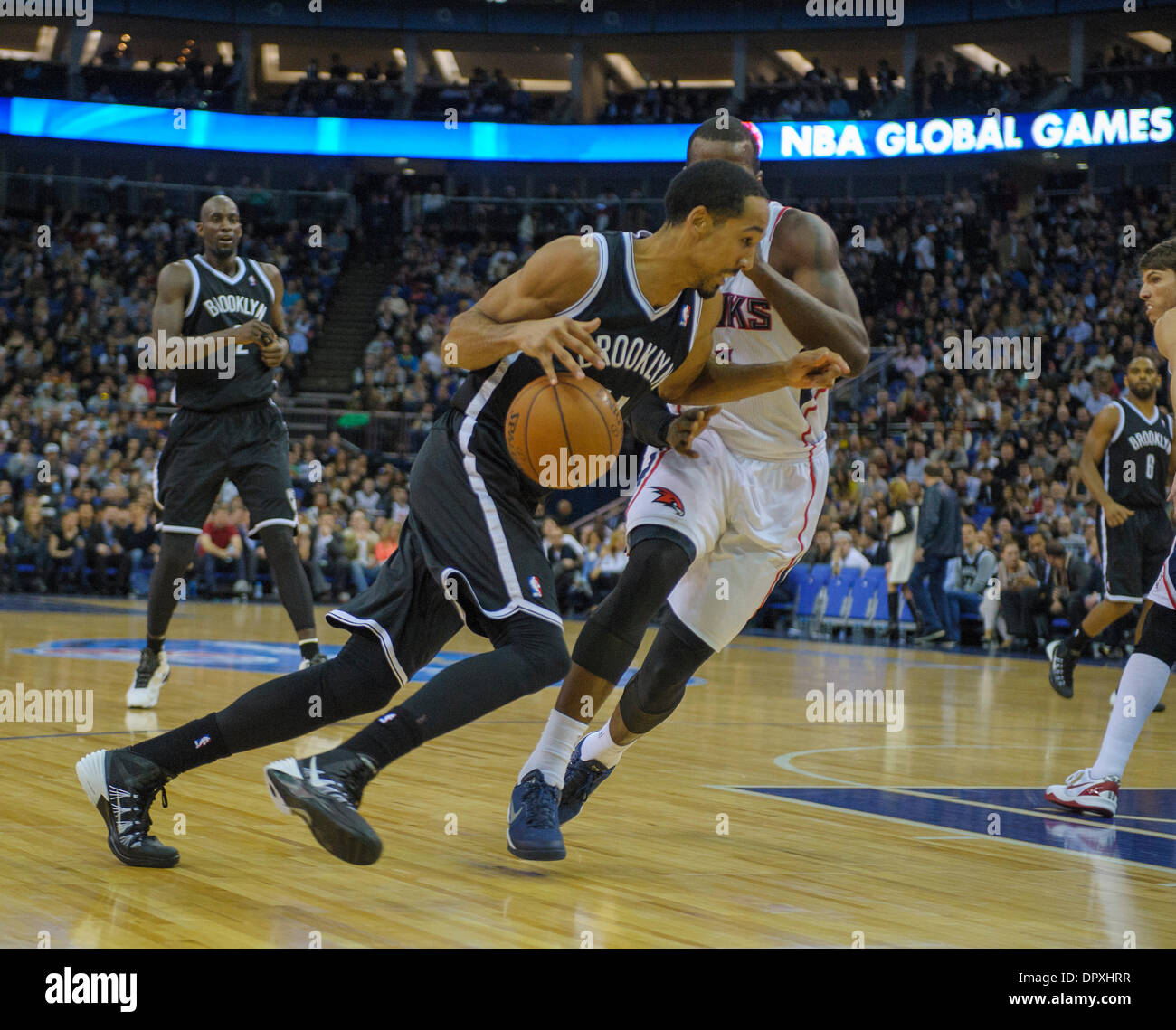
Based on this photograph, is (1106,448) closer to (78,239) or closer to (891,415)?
(891,415)

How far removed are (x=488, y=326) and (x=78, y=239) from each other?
23.1m

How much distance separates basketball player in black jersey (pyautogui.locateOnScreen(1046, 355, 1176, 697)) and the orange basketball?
5454 mm

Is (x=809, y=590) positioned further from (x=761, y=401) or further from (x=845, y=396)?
(x=761, y=401)

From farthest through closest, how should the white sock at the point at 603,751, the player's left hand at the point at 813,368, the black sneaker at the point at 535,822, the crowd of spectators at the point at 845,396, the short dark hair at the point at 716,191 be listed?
the crowd of spectators at the point at 845,396 < the white sock at the point at 603,751 < the player's left hand at the point at 813,368 < the black sneaker at the point at 535,822 < the short dark hair at the point at 716,191

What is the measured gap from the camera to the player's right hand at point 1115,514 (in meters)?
8.16

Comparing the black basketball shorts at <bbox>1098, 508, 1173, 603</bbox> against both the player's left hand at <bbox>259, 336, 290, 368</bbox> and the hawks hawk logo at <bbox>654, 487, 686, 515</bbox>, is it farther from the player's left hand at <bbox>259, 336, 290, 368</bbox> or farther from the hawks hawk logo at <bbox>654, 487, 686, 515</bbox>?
the hawks hawk logo at <bbox>654, 487, 686, 515</bbox>

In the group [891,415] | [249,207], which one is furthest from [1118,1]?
[249,207]

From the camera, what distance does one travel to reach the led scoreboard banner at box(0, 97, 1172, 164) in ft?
79.5

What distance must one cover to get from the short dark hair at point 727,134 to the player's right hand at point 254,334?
2.65 meters
